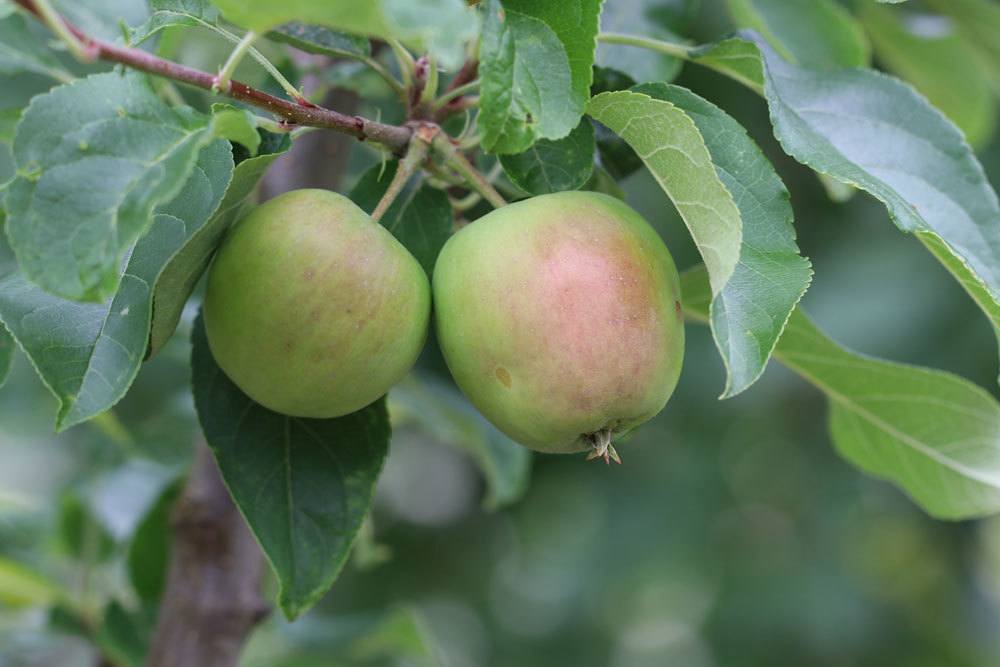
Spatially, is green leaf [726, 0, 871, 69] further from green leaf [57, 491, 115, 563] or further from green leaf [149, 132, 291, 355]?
green leaf [57, 491, 115, 563]

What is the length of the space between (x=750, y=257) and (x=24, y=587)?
3.59 feet

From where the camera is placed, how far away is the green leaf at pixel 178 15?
83cm

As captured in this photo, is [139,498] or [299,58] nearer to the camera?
[299,58]

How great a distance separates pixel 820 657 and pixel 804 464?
1.76 ft

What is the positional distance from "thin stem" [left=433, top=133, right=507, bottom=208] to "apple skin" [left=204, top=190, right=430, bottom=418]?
100mm

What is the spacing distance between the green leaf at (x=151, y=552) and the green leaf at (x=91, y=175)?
80 centimetres

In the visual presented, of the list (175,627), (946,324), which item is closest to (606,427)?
(175,627)

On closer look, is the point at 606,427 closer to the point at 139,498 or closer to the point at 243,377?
the point at 243,377

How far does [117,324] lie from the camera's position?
30.1 inches

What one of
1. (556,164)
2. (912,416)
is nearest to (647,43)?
(556,164)

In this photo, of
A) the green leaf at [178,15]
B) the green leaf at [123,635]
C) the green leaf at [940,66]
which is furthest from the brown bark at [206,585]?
the green leaf at [940,66]

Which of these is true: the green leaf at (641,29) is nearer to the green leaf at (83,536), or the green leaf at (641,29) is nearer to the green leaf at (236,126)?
the green leaf at (236,126)

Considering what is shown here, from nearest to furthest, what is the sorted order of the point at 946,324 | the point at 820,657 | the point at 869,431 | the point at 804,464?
1. the point at 869,431
2. the point at 946,324
3. the point at 820,657
4. the point at 804,464

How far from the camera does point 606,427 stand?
83 cm
